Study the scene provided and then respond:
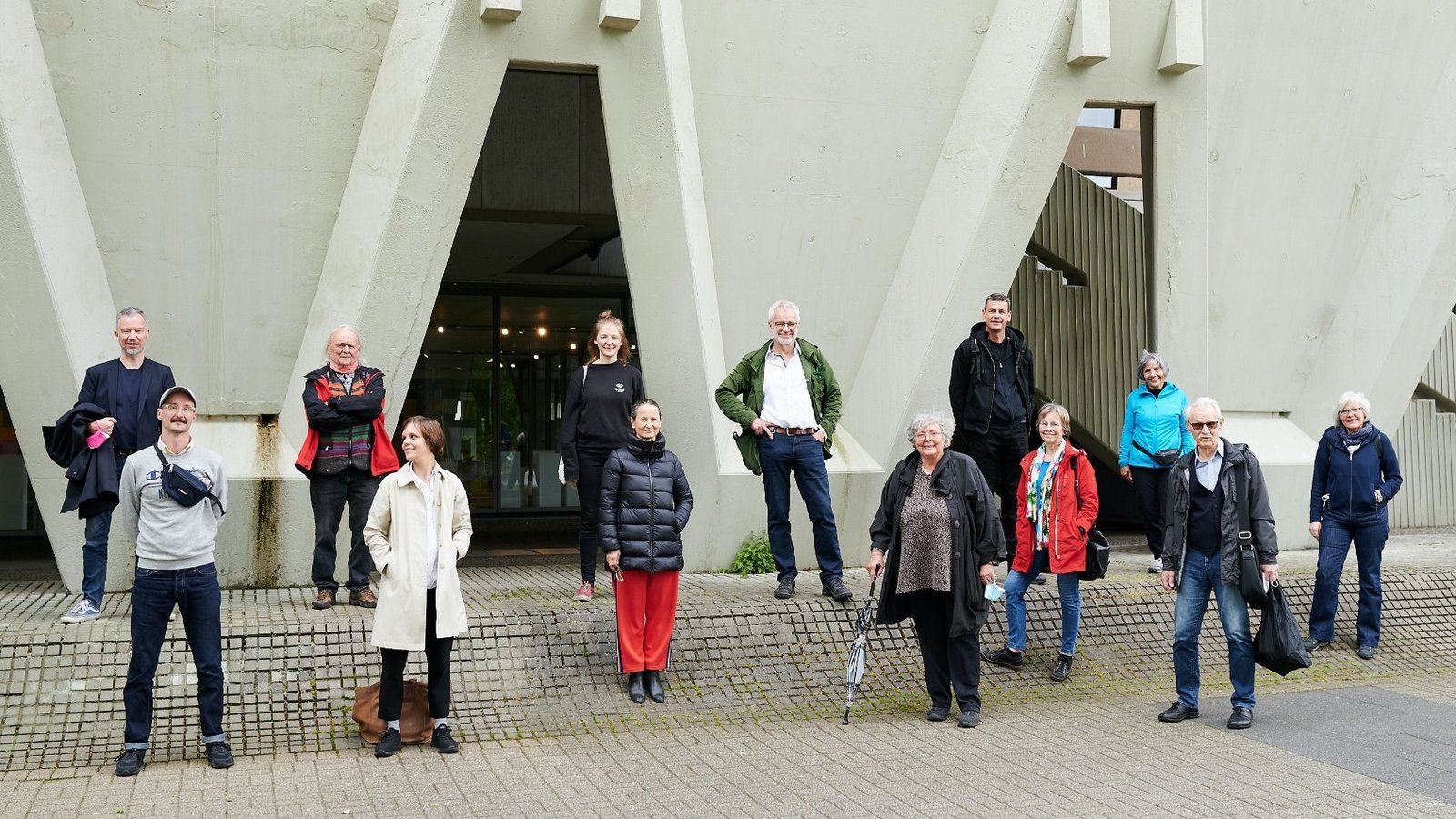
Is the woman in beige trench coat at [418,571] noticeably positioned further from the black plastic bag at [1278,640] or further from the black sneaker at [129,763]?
the black plastic bag at [1278,640]

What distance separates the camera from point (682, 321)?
9.79m

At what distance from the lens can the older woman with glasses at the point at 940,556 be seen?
730 centimetres

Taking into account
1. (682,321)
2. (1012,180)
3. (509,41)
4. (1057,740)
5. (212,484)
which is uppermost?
(509,41)

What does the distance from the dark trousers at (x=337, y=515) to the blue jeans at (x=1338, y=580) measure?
6172 millimetres

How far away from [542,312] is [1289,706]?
11502 mm

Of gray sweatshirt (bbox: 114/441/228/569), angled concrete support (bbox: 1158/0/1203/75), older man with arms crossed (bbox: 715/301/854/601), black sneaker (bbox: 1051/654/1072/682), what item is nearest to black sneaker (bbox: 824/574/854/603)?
older man with arms crossed (bbox: 715/301/854/601)

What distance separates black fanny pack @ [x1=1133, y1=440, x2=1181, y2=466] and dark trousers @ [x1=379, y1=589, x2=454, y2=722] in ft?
17.8

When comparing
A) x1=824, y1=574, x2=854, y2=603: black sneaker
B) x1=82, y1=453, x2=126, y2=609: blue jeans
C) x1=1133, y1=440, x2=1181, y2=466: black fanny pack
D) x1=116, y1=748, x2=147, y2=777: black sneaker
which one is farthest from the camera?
x1=1133, y1=440, x2=1181, y2=466: black fanny pack

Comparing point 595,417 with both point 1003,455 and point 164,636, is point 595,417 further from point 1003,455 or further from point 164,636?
point 164,636

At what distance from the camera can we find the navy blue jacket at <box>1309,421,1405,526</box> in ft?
29.5

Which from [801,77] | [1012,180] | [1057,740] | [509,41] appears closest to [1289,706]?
[1057,740]

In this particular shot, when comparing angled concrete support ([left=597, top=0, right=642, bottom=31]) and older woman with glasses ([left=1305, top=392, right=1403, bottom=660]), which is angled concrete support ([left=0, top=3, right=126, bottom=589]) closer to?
angled concrete support ([left=597, top=0, right=642, bottom=31])

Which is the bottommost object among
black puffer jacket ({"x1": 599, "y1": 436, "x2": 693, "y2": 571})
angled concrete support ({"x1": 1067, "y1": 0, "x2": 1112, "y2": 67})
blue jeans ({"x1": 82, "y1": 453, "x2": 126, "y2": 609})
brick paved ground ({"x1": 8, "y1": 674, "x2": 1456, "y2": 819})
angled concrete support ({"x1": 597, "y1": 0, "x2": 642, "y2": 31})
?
brick paved ground ({"x1": 8, "y1": 674, "x2": 1456, "y2": 819})

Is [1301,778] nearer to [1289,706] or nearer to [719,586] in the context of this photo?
[1289,706]
